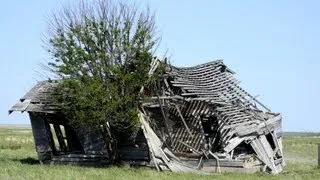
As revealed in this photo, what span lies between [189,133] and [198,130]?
1.41 feet

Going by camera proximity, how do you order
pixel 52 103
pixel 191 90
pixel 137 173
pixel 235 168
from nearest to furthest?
pixel 137 173 → pixel 235 168 → pixel 191 90 → pixel 52 103

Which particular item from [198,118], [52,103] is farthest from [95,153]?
[198,118]

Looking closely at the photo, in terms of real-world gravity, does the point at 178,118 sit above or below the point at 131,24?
below

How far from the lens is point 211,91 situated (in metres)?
27.3

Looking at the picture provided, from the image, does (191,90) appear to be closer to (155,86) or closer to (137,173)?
(155,86)

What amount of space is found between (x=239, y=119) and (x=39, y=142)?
10578 mm

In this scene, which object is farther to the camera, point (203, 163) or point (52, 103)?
point (52, 103)

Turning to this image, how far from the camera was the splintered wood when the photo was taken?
79.7 ft

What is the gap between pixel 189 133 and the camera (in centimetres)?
2516

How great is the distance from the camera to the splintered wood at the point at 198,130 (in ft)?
79.7

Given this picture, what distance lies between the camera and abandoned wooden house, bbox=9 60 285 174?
24406mm

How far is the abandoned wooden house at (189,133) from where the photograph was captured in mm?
24406

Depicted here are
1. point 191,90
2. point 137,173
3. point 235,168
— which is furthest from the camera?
point 191,90

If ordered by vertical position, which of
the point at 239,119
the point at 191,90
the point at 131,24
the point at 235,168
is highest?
the point at 131,24
